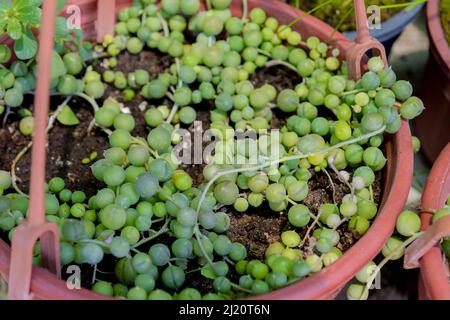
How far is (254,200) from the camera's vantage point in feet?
3.34

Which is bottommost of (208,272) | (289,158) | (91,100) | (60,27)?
(208,272)

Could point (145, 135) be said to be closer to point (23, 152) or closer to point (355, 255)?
point (23, 152)

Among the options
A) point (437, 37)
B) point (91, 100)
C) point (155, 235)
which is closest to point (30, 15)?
point (91, 100)

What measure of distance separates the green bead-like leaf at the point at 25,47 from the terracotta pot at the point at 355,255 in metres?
0.35

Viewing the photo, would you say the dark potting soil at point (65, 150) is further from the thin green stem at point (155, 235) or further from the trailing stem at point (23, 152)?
the thin green stem at point (155, 235)

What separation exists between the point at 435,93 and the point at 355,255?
22.6 inches

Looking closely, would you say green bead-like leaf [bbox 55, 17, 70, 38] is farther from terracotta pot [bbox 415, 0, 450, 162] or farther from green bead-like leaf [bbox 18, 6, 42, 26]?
terracotta pot [bbox 415, 0, 450, 162]

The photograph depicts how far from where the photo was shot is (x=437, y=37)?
4.00 feet

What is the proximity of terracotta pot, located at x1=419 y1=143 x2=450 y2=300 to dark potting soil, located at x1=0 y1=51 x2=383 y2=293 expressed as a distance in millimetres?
101

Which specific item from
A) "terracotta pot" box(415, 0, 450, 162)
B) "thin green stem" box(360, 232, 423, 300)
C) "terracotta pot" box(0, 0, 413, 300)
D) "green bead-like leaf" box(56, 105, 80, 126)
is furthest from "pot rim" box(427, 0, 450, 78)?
"green bead-like leaf" box(56, 105, 80, 126)
